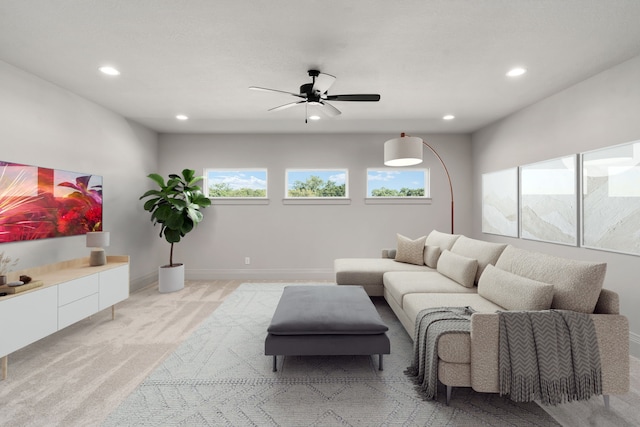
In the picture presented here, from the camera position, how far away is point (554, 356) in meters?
1.73

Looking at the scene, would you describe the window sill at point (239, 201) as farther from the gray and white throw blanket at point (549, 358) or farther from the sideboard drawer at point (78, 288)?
the gray and white throw blanket at point (549, 358)

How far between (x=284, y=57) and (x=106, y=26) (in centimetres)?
133

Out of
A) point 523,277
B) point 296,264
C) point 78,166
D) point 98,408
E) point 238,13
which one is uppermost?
point 238,13

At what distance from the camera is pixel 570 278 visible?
1898mm

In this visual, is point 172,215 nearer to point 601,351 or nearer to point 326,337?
point 326,337

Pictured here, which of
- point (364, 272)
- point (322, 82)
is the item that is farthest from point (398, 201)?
point (322, 82)

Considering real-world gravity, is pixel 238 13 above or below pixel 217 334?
above

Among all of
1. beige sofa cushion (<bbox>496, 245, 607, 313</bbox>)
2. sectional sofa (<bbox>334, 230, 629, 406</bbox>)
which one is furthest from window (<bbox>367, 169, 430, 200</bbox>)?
beige sofa cushion (<bbox>496, 245, 607, 313</bbox>)

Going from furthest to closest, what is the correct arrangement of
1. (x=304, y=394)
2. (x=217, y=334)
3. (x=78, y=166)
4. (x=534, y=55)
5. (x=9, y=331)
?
(x=78, y=166) < (x=217, y=334) < (x=534, y=55) < (x=9, y=331) < (x=304, y=394)

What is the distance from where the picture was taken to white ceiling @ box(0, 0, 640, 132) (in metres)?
1.93

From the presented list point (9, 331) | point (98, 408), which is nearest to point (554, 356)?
point (98, 408)

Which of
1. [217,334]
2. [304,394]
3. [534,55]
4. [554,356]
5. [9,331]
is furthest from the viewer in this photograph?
[217,334]

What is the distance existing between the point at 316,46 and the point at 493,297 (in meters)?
2.54

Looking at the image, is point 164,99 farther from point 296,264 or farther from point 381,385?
point 381,385
